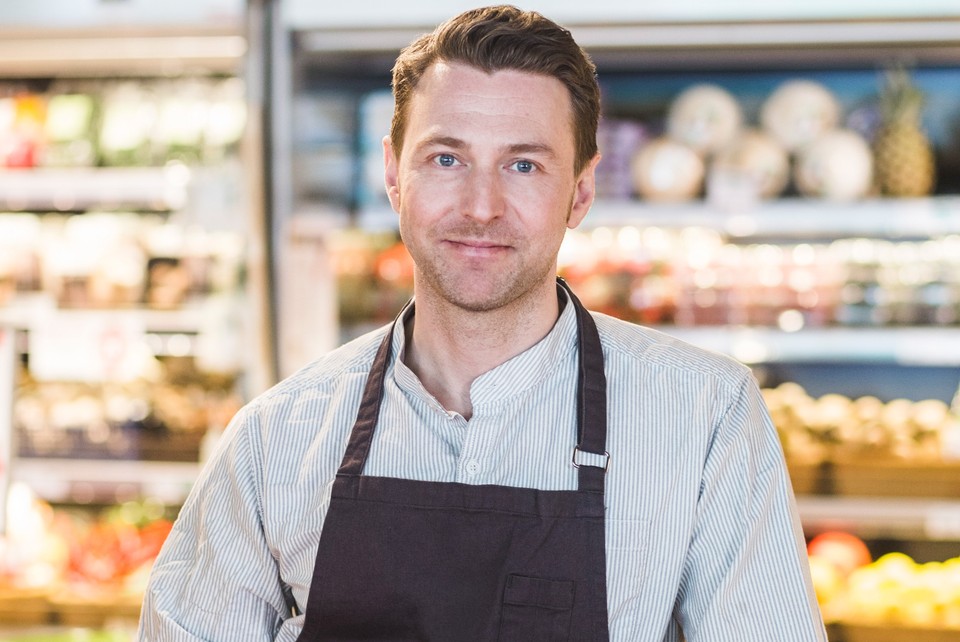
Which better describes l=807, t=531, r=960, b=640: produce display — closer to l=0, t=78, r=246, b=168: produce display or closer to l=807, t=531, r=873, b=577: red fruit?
l=807, t=531, r=873, b=577: red fruit

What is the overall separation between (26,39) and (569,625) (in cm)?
239

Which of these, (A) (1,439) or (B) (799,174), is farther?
(B) (799,174)

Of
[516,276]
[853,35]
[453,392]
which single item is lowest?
[453,392]

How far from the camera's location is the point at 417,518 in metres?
1.47

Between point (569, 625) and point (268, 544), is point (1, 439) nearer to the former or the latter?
point (268, 544)

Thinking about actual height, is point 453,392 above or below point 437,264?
below

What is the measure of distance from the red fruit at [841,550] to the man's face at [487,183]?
200 centimetres

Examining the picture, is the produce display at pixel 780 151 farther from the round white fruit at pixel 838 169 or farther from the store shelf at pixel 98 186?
the store shelf at pixel 98 186

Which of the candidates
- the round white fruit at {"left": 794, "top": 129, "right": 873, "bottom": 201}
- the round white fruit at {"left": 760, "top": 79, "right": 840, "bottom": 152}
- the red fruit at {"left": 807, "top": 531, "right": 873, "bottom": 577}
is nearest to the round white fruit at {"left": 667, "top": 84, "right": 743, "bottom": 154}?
the round white fruit at {"left": 760, "top": 79, "right": 840, "bottom": 152}

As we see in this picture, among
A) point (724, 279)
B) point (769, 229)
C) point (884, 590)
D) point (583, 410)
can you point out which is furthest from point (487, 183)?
point (884, 590)

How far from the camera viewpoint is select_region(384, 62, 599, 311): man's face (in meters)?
1.51

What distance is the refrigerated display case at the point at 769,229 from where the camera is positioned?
9.29 feet

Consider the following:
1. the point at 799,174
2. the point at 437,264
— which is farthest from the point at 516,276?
the point at 799,174

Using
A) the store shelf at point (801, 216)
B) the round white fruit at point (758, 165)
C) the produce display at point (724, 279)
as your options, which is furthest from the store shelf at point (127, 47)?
A: the round white fruit at point (758, 165)
